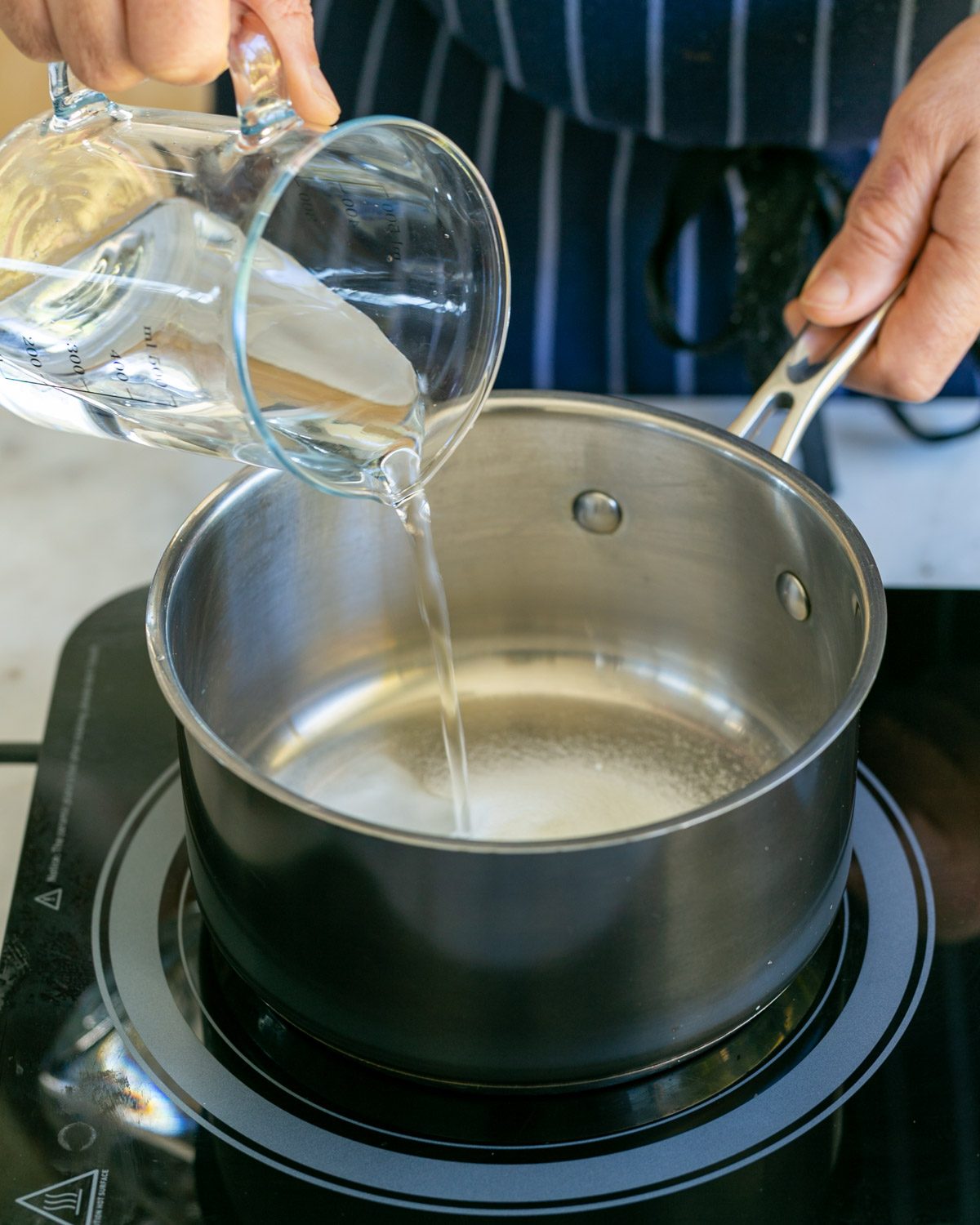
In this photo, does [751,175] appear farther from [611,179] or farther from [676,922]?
[676,922]

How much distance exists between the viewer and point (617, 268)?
3.62 ft

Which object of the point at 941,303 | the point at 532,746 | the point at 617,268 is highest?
the point at 941,303

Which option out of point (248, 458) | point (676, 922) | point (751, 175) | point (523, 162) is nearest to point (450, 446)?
point (248, 458)

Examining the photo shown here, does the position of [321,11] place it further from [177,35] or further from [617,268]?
[177,35]

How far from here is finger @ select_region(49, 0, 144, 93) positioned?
49 centimetres

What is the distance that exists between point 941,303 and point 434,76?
0.49 meters

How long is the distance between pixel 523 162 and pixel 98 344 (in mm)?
629

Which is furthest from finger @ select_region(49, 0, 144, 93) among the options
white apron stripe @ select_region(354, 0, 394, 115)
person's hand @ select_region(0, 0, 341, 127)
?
white apron stripe @ select_region(354, 0, 394, 115)

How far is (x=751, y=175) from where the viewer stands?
0.92 metres

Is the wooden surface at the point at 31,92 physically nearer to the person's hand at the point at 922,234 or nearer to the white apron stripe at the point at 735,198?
the white apron stripe at the point at 735,198

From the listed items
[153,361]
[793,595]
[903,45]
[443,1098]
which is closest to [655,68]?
[903,45]

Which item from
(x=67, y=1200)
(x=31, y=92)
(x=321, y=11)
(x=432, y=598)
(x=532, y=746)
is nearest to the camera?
(x=67, y=1200)

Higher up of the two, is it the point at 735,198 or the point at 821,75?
the point at 821,75

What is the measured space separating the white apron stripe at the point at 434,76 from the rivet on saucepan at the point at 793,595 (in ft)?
1.76
